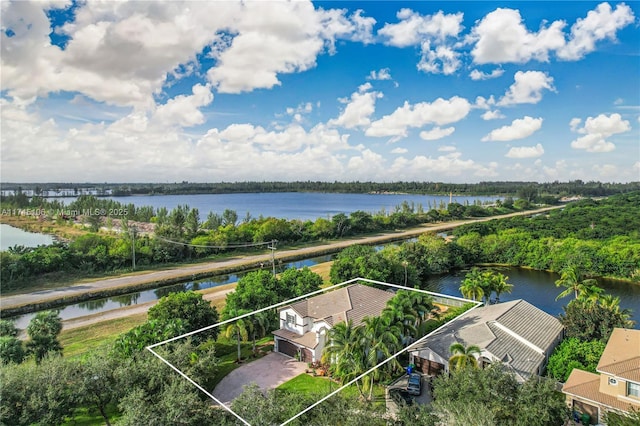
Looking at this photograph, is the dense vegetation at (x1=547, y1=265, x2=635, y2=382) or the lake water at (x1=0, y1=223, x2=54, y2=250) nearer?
the dense vegetation at (x1=547, y1=265, x2=635, y2=382)

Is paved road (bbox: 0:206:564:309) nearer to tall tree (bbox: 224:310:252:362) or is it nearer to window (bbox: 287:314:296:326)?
tall tree (bbox: 224:310:252:362)

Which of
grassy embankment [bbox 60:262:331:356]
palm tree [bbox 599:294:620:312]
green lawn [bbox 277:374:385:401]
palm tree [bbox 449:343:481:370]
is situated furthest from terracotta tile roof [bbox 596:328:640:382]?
grassy embankment [bbox 60:262:331:356]

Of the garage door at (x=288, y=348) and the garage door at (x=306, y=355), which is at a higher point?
the garage door at (x=306, y=355)

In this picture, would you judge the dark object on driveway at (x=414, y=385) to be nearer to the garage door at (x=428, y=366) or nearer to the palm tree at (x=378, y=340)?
the garage door at (x=428, y=366)

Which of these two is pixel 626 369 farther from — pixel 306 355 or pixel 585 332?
pixel 306 355

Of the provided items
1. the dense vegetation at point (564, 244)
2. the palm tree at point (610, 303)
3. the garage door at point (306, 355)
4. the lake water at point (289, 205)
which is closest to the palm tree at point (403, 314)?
the garage door at point (306, 355)

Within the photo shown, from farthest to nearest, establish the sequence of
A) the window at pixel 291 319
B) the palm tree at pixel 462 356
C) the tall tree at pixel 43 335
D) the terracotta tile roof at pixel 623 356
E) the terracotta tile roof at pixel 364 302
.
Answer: the tall tree at pixel 43 335 < the window at pixel 291 319 < the palm tree at pixel 462 356 < the terracotta tile roof at pixel 623 356 < the terracotta tile roof at pixel 364 302
